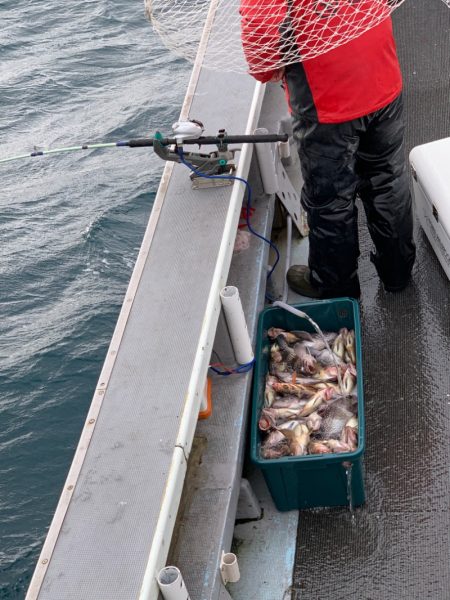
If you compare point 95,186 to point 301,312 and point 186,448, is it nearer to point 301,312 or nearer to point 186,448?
point 301,312

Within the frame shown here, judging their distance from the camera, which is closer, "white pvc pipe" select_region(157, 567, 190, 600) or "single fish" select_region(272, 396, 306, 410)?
"white pvc pipe" select_region(157, 567, 190, 600)

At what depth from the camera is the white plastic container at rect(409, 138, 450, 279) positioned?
13.8ft

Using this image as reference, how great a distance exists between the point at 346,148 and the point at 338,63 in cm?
44

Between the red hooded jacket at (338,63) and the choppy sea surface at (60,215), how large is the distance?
2830 millimetres

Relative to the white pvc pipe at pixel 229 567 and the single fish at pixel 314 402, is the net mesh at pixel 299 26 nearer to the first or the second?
the single fish at pixel 314 402

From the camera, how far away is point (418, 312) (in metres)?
4.36

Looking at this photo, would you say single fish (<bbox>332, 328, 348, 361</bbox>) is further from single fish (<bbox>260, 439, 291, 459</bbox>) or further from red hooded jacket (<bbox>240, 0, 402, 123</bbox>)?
red hooded jacket (<bbox>240, 0, 402, 123</bbox>)

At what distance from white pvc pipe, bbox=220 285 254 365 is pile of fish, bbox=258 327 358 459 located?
0.28 m

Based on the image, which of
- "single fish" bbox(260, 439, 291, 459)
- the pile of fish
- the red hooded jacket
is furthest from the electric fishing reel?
"single fish" bbox(260, 439, 291, 459)

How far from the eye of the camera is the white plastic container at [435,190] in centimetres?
422

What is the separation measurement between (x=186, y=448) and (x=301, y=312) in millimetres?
1321

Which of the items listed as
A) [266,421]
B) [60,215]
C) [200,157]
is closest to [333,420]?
[266,421]

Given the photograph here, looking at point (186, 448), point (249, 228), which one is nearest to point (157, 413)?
point (186, 448)

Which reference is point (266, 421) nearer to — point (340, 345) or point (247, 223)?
point (340, 345)
